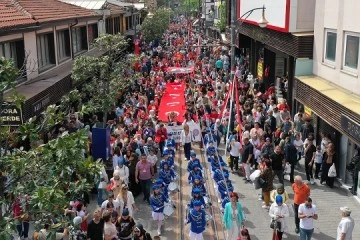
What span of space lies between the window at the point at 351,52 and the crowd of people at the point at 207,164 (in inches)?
90.6

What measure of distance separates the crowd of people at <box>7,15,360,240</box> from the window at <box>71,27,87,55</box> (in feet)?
11.9

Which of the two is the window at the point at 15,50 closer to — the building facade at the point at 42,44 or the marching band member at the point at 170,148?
the building facade at the point at 42,44

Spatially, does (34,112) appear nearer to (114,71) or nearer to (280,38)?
(114,71)

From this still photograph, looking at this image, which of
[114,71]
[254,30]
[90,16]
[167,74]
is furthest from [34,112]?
[167,74]

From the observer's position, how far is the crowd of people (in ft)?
35.1

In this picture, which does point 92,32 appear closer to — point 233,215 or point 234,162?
point 234,162

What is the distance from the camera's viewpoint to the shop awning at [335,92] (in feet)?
43.4

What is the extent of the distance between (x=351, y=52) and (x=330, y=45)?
2040 mm

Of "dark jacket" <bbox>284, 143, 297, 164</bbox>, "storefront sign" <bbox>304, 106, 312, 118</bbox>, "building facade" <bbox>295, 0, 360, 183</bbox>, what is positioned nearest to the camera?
"building facade" <bbox>295, 0, 360, 183</bbox>

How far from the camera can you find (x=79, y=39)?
26.7 m

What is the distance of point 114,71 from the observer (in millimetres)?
19734

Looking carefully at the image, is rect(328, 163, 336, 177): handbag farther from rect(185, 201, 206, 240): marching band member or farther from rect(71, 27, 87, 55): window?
rect(71, 27, 87, 55): window

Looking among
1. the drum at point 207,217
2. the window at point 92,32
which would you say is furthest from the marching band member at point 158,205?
the window at point 92,32

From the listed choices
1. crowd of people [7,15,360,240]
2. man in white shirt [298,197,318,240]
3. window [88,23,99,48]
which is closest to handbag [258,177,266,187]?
crowd of people [7,15,360,240]
